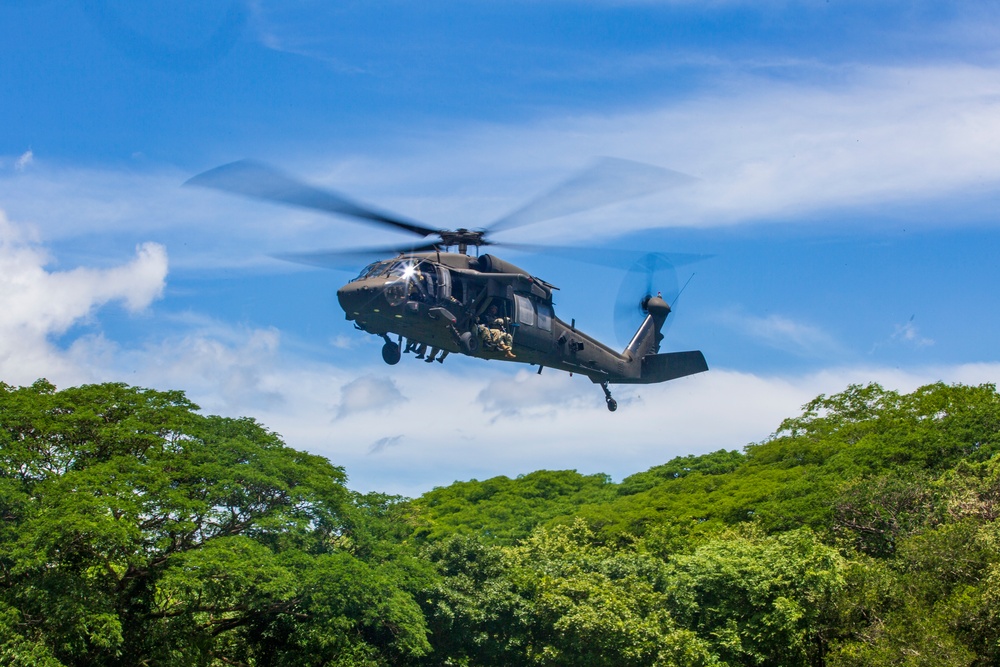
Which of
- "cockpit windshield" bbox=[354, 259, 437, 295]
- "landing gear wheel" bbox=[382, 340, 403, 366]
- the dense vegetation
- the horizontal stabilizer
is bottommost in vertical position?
the dense vegetation

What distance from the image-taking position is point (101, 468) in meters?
28.6

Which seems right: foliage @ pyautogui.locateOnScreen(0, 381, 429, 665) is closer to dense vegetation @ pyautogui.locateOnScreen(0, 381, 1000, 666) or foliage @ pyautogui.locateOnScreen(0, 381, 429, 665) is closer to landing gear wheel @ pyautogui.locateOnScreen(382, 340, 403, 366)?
dense vegetation @ pyautogui.locateOnScreen(0, 381, 1000, 666)

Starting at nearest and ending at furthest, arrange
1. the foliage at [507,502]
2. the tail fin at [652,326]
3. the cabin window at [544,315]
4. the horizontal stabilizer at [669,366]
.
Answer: the cabin window at [544,315] < the horizontal stabilizer at [669,366] < the tail fin at [652,326] < the foliage at [507,502]

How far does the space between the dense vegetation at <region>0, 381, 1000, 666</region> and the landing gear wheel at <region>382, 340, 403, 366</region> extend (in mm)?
6414

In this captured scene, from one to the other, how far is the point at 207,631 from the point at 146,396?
6.89 meters

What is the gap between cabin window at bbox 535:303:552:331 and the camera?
29.8 meters

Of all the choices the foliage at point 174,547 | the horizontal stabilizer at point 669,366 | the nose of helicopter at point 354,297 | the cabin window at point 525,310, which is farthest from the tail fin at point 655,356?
the nose of helicopter at point 354,297

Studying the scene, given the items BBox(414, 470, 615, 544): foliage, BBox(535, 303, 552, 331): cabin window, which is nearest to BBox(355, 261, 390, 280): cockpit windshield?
BBox(535, 303, 552, 331): cabin window

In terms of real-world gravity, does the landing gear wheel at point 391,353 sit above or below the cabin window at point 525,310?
below

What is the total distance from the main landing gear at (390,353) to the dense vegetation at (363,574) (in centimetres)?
642

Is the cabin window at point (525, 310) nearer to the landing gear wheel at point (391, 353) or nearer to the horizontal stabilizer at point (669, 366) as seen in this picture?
the landing gear wheel at point (391, 353)

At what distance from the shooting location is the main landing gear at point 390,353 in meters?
27.1

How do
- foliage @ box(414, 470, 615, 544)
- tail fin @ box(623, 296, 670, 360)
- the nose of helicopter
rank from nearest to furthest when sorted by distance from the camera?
the nose of helicopter < tail fin @ box(623, 296, 670, 360) < foliage @ box(414, 470, 615, 544)

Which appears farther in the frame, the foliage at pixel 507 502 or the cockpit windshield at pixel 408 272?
the foliage at pixel 507 502
